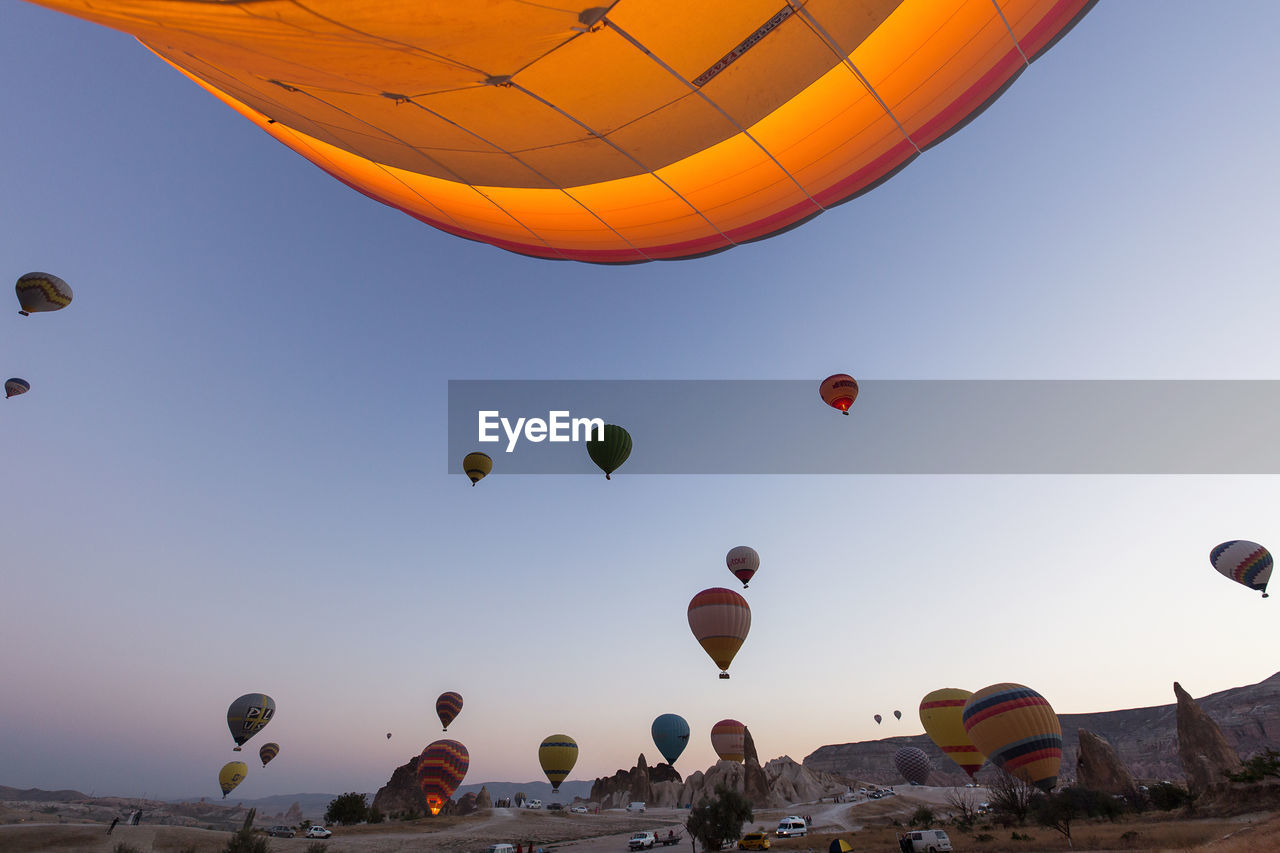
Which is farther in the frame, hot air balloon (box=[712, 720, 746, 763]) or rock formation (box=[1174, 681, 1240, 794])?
hot air balloon (box=[712, 720, 746, 763])

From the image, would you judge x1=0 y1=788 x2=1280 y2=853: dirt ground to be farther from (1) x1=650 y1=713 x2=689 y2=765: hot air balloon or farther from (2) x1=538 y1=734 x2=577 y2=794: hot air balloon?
(1) x1=650 y1=713 x2=689 y2=765: hot air balloon

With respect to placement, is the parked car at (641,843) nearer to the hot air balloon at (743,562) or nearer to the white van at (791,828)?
the white van at (791,828)

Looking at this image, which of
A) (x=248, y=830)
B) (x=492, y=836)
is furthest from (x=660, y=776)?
(x=248, y=830)

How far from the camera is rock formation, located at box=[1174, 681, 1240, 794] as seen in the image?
122 feet

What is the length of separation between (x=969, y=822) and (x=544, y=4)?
142 feet

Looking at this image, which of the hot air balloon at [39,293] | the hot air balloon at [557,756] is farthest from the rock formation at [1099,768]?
the hot air balloon at [39,293]

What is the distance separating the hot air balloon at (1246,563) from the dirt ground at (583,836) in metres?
16.6

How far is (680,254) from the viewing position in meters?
12.4

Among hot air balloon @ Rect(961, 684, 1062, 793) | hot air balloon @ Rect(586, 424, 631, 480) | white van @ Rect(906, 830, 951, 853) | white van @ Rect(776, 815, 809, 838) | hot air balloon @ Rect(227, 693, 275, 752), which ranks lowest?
white van @ Rect(776, 815, 809, 838)

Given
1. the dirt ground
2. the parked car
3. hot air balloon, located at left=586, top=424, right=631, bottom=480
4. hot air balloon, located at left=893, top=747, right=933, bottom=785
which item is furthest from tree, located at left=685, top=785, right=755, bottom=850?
hot air balloon, located at left=893, top=747, right=933, bottom=785

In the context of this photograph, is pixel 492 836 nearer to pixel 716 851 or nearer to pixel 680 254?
pixel 716 851

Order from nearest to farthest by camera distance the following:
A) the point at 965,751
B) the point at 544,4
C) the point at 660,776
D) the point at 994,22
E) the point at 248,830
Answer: the point at 544,4 < the point at 994,22 < the point at 248,830 < the point at 965,751 < the point at 660,776

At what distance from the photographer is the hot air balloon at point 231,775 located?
42.1m

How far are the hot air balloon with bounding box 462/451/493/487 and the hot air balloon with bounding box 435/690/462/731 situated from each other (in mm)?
28010
